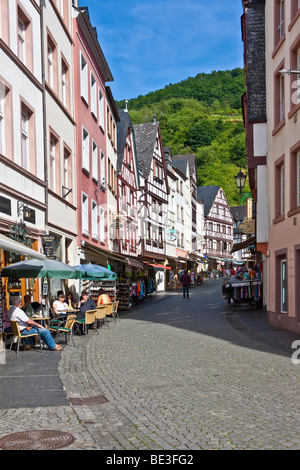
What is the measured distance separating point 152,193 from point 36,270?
32482 millimetres

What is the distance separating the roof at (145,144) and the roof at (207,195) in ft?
128

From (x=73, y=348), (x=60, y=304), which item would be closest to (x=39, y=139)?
(x=60, y=304)

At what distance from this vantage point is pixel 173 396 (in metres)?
7.58

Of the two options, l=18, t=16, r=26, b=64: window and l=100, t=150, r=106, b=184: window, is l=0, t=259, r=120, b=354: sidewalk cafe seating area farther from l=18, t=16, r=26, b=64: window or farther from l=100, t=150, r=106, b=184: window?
l=100, t=150, r=106, b=184: window

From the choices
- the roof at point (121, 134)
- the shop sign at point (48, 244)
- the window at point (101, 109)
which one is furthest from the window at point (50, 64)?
the roof at point (121, 134)

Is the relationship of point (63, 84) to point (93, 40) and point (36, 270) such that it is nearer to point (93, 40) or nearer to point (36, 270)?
point (93, 40)

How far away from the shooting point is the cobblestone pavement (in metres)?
5.58

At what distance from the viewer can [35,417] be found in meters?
6.41

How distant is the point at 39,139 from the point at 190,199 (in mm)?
48828

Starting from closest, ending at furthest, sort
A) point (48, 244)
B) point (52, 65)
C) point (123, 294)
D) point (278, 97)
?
point (48, 244) < point (278, 97) < point (52, 65) < point (123, 294)

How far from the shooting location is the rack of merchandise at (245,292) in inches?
978

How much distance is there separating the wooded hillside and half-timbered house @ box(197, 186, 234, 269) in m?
5.26

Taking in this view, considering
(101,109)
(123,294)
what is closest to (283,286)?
(123,294)
